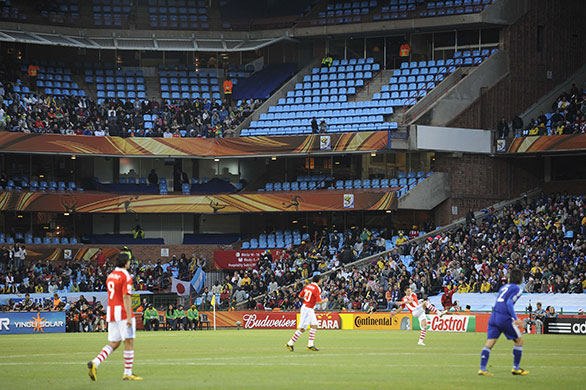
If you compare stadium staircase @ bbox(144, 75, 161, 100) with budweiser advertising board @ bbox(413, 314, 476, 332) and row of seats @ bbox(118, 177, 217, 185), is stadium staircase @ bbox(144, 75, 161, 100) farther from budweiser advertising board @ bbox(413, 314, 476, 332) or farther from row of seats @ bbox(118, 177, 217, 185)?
budweiser advertising board @ bbox(413, 314, 476, 332)

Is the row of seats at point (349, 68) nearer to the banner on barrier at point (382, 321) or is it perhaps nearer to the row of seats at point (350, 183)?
the row of seats at point (350, 183)

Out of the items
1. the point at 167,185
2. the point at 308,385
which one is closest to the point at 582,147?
the point at 167,185

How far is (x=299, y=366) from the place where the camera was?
2030 cm

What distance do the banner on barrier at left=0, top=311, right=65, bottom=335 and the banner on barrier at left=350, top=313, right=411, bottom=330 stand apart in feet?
45.8

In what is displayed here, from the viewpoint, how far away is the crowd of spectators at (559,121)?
55438mm

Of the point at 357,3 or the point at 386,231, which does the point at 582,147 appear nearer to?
the point at 386,231

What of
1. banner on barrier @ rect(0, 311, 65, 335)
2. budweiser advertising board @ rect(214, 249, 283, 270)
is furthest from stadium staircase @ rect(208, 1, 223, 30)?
banner on barrier @ rect(0, 311, 65, 335)

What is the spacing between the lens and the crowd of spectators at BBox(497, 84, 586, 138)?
2183 inches

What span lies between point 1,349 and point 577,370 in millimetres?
16914

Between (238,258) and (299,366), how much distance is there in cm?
3950

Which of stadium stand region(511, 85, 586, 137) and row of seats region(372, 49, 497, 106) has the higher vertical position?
row of seats region(372, 49, 497, 106)

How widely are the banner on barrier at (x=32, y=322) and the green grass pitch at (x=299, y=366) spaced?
1206 centimetres

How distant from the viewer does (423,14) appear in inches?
2432

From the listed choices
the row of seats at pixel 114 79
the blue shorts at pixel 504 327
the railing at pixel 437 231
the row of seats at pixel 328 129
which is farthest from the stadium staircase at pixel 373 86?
the blue shorts at pixel 504 327
